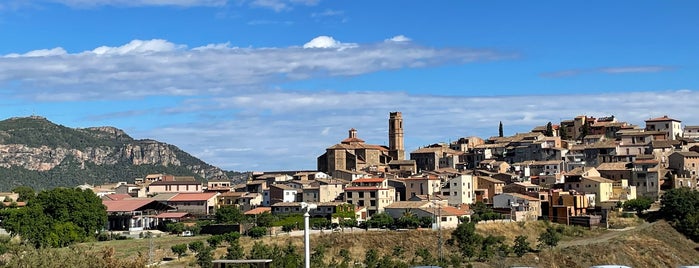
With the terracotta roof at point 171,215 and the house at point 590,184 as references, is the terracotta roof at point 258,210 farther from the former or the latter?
the house at point 590,184

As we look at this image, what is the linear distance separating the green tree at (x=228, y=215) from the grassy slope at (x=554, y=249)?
503cm

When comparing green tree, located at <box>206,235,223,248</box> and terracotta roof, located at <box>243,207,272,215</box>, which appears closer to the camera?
green tree, located at <box>206,235,223,248</box>

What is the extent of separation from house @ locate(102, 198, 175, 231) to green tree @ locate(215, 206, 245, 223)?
208 inches

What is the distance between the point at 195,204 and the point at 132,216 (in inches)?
276

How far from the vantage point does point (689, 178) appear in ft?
208

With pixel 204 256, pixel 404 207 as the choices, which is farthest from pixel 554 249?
pixel 204 256

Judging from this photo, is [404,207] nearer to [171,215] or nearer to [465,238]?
[465,238]

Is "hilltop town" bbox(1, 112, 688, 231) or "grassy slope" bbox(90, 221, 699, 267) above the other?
"hilltop town" bbox(1, 112, 688, 231)

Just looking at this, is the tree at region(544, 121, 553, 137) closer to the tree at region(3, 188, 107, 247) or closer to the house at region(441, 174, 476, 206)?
the house at region(441, 174, 476, 206)

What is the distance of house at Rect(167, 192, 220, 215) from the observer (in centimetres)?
6262

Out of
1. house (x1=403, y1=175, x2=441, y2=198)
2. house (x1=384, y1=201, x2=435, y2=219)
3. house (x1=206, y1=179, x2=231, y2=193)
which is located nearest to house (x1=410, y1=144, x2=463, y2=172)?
house (x1=403, y1=175, x2=441, y2=198)

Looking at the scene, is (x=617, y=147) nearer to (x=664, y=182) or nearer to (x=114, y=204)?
(x=664, y=182)

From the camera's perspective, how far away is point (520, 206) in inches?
Answer: 2207

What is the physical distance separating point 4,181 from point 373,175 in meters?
71.8
